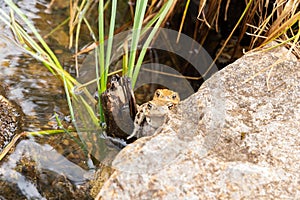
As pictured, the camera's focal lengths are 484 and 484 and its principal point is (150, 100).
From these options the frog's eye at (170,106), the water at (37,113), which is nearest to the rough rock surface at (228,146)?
the frog's eye at (170,106)

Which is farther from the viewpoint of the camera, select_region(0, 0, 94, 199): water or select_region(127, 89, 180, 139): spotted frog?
select_region(0, 0, 94, 199): water

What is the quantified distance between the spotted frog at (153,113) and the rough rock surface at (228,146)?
3.8 inches

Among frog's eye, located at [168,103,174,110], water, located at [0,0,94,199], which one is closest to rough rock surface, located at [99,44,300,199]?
frog's eye, located at [168,103,174,110]

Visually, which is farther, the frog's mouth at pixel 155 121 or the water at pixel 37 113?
the water at pixel 37 113

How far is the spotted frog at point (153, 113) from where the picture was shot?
2143mm

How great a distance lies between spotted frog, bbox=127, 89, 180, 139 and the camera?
7.03 feet

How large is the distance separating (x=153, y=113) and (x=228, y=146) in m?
0.39

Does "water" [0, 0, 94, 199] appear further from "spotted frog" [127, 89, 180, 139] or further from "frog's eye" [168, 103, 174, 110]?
"frog's eye" [168, 103, 174, 110]

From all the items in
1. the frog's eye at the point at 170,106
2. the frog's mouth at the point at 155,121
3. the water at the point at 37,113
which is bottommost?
the water at the point at 37,113

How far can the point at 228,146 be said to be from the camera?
1.93 meters

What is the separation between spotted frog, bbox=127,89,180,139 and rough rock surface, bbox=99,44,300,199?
0.10 meters

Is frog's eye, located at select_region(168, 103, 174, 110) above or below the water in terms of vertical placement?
above

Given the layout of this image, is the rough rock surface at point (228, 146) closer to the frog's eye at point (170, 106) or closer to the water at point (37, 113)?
the frog's eye at point (170, 106)

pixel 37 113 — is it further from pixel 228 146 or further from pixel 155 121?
pixel 228 146
